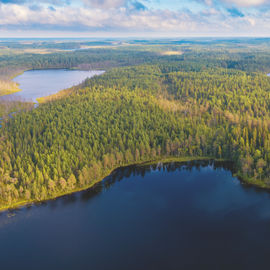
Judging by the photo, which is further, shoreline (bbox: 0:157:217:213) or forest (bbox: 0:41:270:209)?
forest (bbox: 0:41:270:209)

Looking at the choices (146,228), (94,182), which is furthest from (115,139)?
(146,228)

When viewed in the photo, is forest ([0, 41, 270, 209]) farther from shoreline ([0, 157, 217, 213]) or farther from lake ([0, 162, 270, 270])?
lake ([0, 162, 270, 270])

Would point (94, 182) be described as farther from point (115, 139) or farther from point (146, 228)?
point (146, 228)

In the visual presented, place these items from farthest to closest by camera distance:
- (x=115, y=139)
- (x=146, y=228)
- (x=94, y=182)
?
1. (x=115, y=139)
2. (x=94, y=182)
3. (x=146, y=228)

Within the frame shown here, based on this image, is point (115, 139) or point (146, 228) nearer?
point (146, 228)

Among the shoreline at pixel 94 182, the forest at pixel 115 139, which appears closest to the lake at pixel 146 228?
the shoreline at pixel 94 182

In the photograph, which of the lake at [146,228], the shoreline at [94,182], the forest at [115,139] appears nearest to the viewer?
the lake at [146,228]

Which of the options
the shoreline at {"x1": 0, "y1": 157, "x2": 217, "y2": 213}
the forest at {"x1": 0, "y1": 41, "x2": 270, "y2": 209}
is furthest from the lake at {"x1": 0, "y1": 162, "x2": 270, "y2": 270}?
the forest at {"x1": 0, "y1": 41, "x2": 270, "y2": 209}

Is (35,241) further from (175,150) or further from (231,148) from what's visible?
(231,148)

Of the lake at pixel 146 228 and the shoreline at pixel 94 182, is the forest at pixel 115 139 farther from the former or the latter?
the lake at pixel 146 228
